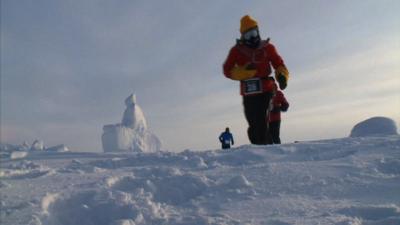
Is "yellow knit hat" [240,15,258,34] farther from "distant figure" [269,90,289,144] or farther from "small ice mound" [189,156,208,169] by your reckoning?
"small ice mound" [189,156,208,169]

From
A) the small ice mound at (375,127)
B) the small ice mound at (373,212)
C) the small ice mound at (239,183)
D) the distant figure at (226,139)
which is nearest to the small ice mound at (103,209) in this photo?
the small ice mound at (239,183)

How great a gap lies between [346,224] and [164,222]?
1.21m

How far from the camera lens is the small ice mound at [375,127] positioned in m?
8.23

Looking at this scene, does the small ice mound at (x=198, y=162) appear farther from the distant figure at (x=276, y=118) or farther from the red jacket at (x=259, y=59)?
the distant figure at (x=276, y=118)

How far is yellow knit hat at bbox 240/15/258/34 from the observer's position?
628 cm

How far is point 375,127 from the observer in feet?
27.6

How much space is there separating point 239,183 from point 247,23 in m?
3.47

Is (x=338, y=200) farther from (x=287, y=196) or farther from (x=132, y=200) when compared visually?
(x=132, y=200)

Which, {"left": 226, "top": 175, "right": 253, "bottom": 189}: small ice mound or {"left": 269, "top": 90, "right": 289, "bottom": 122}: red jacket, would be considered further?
{"left": 269, "top": 90, "right": 289, "bottom": 122}: red jacket

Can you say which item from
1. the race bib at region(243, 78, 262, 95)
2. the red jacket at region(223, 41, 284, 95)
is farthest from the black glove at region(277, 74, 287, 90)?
the race bib at region(243, 78, 262, 95)

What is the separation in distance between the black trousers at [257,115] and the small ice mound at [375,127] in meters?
2.81

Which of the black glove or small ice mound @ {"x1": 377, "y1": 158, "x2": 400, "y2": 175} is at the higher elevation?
the black glove

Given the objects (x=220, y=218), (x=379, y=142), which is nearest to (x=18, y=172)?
(x=220, y=218)

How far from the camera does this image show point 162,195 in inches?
137
